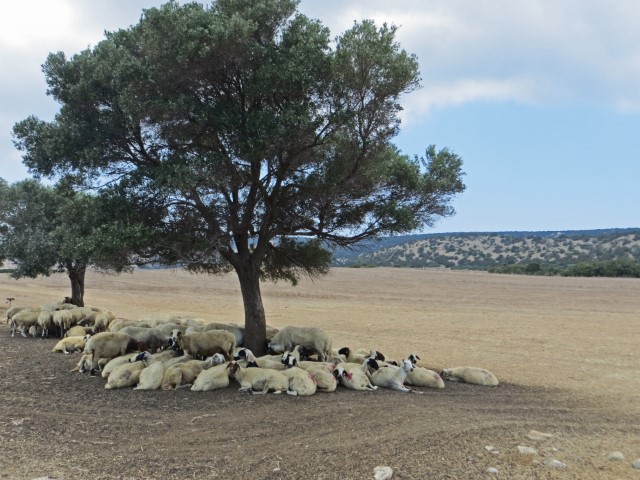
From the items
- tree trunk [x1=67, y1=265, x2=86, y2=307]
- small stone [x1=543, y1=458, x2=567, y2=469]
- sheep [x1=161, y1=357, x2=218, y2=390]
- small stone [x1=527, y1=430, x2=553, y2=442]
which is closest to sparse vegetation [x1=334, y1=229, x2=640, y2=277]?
tree trunk [x1=67, y1=265, x2=86, y2=307]

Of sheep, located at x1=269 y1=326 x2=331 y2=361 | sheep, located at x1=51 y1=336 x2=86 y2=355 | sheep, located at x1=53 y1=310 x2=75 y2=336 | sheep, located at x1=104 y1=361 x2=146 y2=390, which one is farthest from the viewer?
sheep, located at x1=53 y1=310 x2=75 y2=336

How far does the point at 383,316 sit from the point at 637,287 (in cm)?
2906

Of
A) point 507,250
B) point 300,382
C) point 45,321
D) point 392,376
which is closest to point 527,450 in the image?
point 392,376

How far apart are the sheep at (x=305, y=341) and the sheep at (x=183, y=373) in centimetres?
230

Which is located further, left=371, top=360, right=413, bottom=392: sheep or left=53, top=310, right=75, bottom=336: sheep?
left=53, top=310, right=75, bottom=336: sheep

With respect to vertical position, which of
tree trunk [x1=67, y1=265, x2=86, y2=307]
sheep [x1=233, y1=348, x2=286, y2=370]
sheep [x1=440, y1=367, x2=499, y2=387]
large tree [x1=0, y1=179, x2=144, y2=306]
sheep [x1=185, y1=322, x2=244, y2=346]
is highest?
large tree [x1=0, y1=179, x2=144, y2=306]

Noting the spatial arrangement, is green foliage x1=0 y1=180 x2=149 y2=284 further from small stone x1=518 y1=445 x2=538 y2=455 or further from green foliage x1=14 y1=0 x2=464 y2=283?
small stone x1=518 y1=445 x2=538 y2=455

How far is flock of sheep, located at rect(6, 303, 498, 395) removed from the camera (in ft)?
35.1

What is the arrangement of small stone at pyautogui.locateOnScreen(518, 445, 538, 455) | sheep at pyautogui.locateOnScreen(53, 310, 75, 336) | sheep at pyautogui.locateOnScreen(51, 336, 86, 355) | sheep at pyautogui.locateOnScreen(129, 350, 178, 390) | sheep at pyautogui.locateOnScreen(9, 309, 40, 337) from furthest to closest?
sheep at pyautogui.locateOnScreen(9, 309, 40, 337) < sheep at pyautogui.locateOnScreen(53, 310, 75, 336) < sheep at pyautogui.locateOnScreen(51, 336, 86, 355) < sheep at pyautogui.locateOnScreen(129, 350, 178, 390) < small stone at pyautogui.locateOnScreen(518, 445, 538, 455)

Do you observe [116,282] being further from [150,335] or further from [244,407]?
[244,407]

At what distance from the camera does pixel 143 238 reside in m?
11.1

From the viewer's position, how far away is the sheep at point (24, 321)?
18.2m

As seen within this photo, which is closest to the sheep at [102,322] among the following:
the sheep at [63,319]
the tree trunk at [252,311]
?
the sheep at [63,319]

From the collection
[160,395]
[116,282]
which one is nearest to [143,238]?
[160,395]
